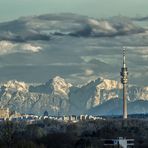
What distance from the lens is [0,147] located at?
188 meters

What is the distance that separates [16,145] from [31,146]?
389 cm

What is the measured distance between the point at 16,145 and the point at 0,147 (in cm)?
682

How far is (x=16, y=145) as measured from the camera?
194000mm

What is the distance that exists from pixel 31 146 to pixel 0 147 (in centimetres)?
1025

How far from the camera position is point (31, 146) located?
19575 cm
